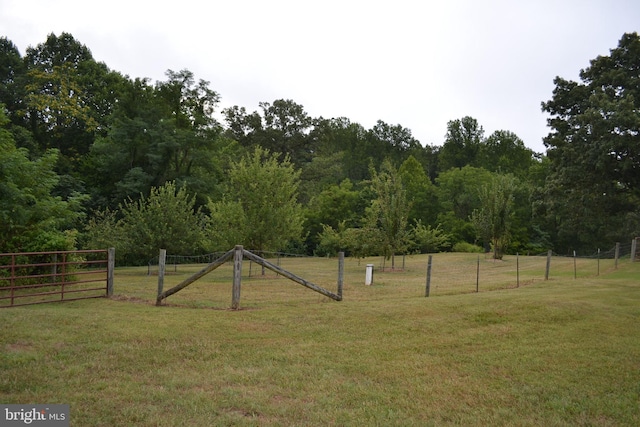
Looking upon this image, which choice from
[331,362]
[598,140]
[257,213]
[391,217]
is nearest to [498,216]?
[598,140]

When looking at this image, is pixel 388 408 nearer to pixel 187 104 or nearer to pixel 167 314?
pixel 167 314

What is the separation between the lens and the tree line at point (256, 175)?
25.6 m

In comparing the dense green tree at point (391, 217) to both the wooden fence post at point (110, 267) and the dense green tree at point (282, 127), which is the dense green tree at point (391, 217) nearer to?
the wooden fence post at point (110, 267)

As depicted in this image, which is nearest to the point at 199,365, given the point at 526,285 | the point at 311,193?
the point at 526,285

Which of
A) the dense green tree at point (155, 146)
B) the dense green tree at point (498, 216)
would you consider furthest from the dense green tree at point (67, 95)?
the dense green tree at point (498, 216)

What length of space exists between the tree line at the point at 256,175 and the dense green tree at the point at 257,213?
0.25 ft

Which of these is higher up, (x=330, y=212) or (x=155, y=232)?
(x=330, y=212)

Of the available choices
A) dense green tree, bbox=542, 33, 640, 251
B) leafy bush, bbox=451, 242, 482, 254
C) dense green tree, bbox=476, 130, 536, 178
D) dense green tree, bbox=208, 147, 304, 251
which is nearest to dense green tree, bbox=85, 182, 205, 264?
dense green tree, bbox=208, 147, 304, 251

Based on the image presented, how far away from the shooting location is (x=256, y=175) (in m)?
25.9

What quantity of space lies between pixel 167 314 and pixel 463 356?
23.2 ft

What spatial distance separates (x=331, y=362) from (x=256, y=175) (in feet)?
61.5

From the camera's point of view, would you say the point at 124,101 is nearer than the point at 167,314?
No

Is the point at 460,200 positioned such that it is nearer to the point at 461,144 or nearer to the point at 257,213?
the point at 461,144

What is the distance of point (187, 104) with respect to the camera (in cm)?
4978
